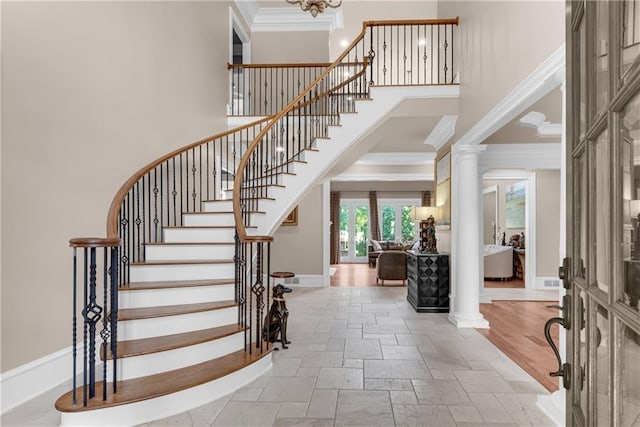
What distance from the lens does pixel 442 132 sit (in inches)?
221

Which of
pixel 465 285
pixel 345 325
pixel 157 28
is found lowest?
pixel 345 325

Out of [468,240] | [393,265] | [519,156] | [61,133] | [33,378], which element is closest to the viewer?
[33,378]

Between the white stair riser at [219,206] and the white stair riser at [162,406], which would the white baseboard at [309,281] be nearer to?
the white stair riser at [219,206]

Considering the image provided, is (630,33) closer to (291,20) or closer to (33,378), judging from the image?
(33,378)

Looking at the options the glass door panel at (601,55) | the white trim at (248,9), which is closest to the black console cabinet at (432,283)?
the glass door panel at (601,55)

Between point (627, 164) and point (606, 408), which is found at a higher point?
point (627, 164)

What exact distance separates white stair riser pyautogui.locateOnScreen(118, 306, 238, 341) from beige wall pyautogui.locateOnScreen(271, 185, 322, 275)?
14.9ft

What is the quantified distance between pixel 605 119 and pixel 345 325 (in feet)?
14.3

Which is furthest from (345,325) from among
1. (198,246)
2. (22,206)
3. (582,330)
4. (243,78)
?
(243,78)

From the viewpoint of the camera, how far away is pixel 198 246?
3930 mm

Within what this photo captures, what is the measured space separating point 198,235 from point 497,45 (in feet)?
11.9


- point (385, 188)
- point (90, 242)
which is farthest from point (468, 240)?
point (385, 188)

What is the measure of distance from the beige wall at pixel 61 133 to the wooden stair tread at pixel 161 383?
72 cm

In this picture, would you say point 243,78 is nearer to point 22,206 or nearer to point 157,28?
point 157,28
